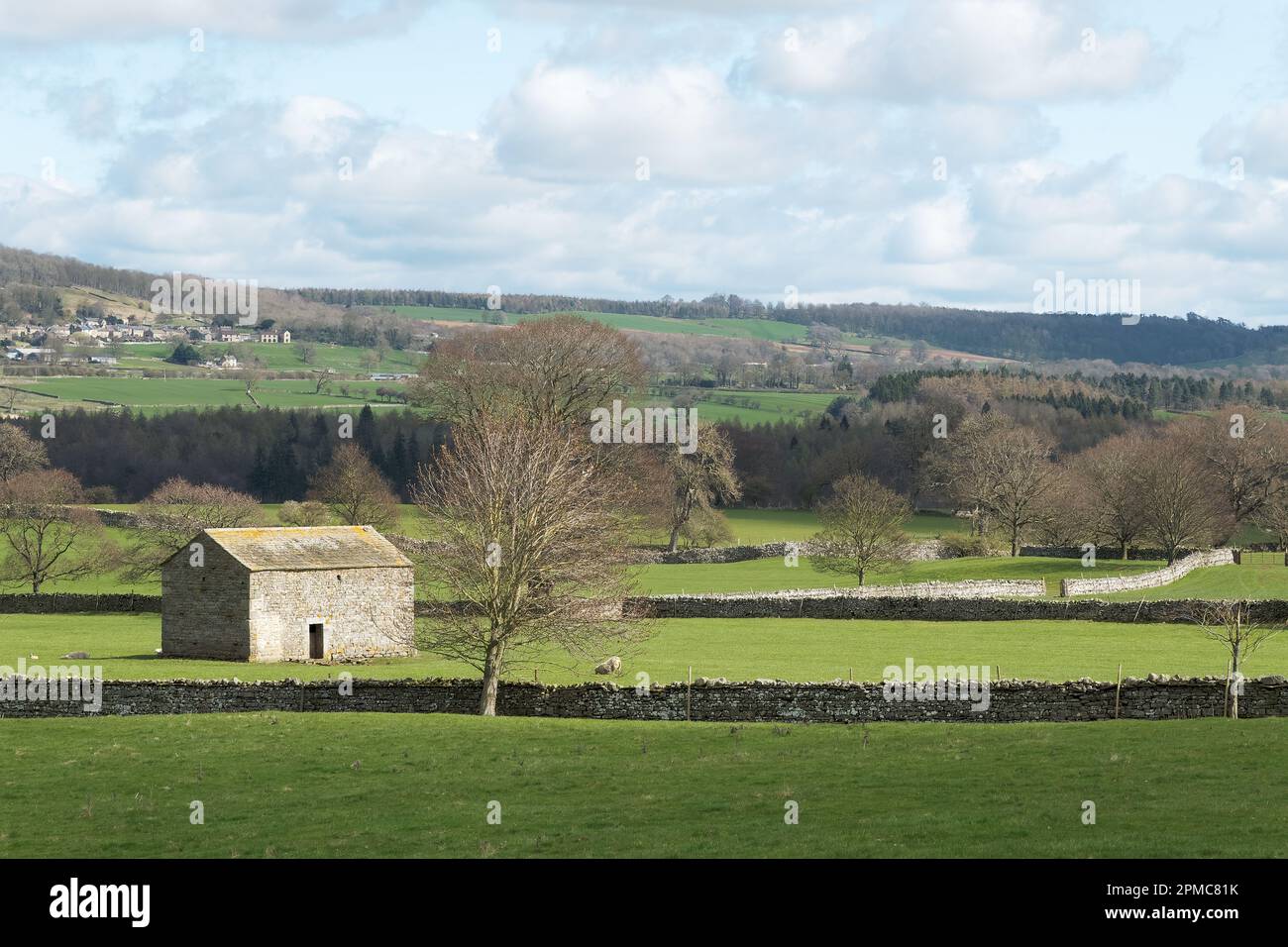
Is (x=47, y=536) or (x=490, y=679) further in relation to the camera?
(x=47, y=536)

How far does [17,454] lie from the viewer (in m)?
91.3

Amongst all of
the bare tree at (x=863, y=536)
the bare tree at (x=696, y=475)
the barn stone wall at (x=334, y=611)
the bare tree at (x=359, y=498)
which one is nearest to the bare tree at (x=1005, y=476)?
the bare tree at (x=696, y=475)

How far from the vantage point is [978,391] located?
494 feet

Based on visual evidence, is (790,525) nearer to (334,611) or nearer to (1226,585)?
(1226,585)

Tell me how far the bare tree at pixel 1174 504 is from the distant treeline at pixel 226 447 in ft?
191

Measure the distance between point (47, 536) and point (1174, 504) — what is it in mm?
59892

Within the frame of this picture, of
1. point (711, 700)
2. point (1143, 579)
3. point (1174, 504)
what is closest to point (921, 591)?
point (1143, 579)

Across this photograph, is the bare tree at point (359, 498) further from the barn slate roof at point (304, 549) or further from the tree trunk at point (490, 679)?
the tree trunk at point (490, 679)

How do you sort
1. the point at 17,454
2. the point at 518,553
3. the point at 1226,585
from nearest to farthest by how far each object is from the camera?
the point at 518,553, the point at 1226,585, the point at 17,454

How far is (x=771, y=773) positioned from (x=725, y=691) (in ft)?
30.9

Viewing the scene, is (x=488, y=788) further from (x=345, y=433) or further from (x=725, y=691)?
(x=345, y=433)

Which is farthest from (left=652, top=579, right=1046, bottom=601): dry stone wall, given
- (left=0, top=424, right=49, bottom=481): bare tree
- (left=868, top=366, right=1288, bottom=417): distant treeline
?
(left=868, top=366, right=1288, bottom=417): distant treeline
